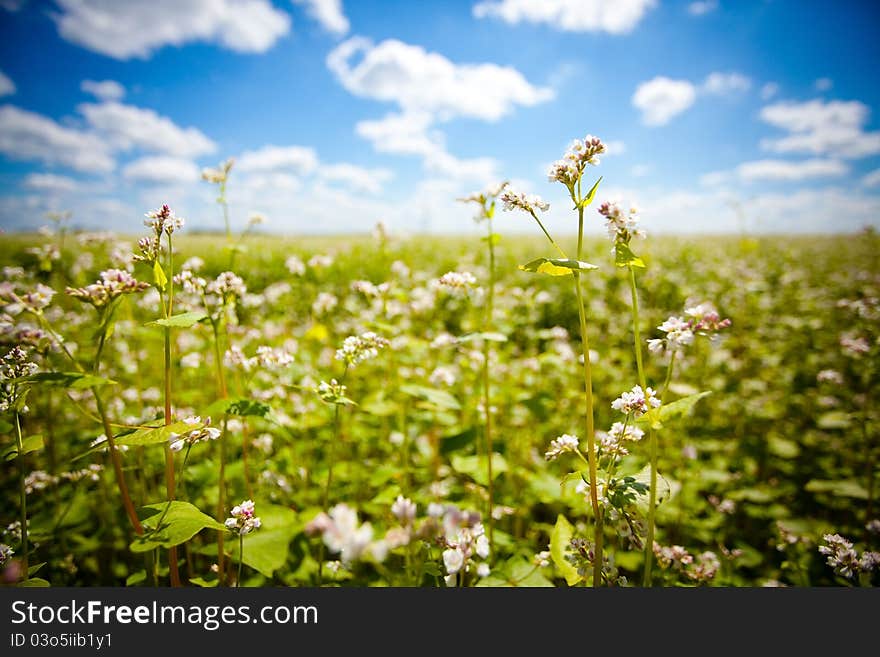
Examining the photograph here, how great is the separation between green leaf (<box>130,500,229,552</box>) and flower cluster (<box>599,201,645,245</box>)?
1.61 meters

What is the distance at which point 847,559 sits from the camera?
1606 mm

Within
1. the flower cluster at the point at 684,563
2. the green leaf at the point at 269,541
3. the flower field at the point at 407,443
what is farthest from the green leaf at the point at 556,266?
the green leaf at the point at 269,541

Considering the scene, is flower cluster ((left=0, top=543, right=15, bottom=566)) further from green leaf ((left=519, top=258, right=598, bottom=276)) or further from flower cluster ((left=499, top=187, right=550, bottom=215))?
flower cluster ((left=499, top=187, right=550, bottom=215))

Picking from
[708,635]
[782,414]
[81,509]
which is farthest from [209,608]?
[782,414]

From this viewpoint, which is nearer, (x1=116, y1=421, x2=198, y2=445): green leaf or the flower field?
(x1=116, y1=421, x2=198, y2=445): green leaf

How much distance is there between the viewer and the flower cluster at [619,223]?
1364 millimetres

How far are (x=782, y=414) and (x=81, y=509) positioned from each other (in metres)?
5.96

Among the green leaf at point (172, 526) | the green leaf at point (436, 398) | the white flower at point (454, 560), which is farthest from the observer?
the green leaf at point (436, 398)

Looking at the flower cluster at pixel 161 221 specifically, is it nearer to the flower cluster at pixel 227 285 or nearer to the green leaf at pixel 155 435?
the flower cluster at pixel 227 285

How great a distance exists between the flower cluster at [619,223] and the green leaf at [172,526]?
1608 mm

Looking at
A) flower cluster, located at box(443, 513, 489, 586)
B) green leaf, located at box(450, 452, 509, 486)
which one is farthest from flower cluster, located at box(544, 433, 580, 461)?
green leaf, located at box(450, 452, 509, 486)

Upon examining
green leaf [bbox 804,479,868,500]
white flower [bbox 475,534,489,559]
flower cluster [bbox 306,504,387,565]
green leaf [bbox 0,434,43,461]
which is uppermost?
flower cluster [bbox 306,504,387,565]

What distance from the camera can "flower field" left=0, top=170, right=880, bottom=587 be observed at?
1412mm

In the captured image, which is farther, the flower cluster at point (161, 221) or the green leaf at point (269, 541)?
the green leaf at point (269, 541)
